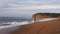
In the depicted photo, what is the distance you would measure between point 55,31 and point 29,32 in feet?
0.28

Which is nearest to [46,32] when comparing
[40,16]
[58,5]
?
[40,16]

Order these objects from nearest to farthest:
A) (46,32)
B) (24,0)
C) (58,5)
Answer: (46,32) → (58,5) → (24,0)

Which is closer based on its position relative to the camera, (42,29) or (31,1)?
(42,29)

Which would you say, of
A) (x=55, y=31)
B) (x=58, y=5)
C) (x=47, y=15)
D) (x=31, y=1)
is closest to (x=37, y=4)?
(x=31, y=1)

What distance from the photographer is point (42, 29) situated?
17.2 inches

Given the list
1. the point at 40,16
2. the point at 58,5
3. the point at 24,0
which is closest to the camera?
the point at 40,16

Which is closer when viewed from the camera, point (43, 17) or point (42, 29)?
point (42, 29)

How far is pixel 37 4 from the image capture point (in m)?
4.67

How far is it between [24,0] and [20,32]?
13.2 feet

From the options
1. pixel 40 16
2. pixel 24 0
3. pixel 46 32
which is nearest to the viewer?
pixel 46 32

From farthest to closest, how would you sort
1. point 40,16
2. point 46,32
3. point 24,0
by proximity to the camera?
point 24,0, point 40,16, point 46,32

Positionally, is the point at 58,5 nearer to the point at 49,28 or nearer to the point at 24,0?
the point at 24,0

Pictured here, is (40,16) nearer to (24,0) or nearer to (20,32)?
(20,32)

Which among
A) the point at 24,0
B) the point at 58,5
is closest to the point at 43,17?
the point at 58,5
